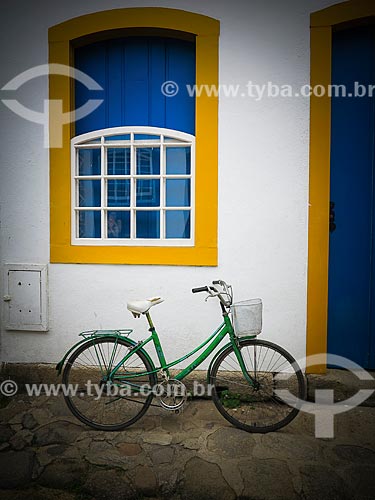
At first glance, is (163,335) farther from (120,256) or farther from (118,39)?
(118,39)

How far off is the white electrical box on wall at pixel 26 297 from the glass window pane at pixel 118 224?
0.76m

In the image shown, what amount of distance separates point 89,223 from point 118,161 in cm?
72

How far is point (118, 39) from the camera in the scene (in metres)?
4.12

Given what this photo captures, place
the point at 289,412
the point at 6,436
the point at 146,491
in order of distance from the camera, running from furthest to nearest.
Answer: the point at 289,412 < the point at 6,436 < the point at 146,491

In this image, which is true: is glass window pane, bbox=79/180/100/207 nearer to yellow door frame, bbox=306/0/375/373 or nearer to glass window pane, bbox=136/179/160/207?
glass window pane, bbox=136/179/160/207

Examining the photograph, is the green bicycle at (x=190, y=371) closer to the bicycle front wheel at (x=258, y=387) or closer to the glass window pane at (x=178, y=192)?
the bicycle front wheel at (x=258, y=387)

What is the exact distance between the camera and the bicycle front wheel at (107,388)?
11.0 ft

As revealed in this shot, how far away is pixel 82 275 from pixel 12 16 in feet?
8.83

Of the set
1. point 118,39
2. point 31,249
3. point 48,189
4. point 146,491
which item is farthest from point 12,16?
point 146,491
